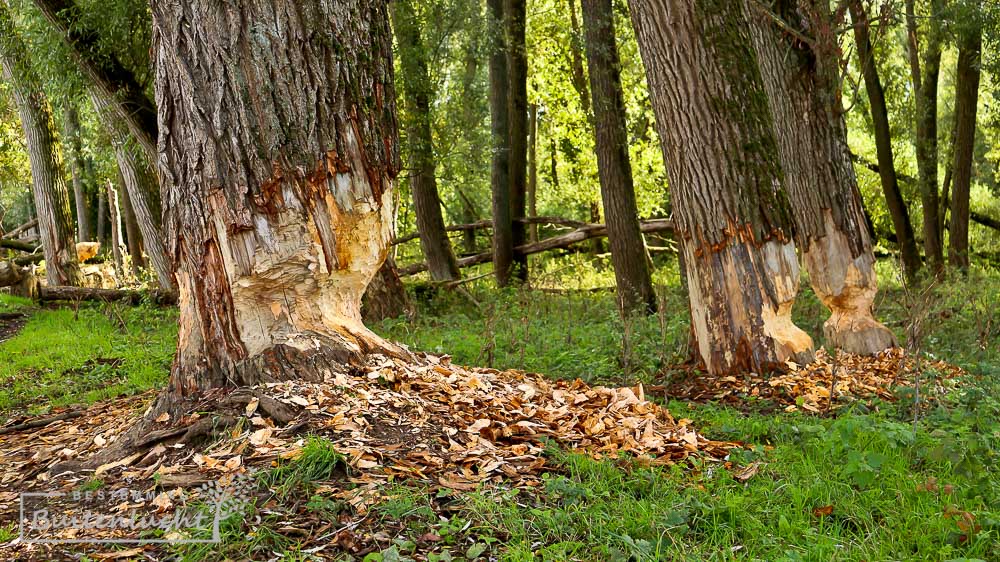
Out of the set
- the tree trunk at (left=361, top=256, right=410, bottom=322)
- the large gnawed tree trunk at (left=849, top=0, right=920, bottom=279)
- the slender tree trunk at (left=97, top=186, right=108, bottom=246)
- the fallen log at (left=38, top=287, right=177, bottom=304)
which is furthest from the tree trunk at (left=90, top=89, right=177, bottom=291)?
the slender tree trunk at (left=97, top=186, right=108, bottom=246)

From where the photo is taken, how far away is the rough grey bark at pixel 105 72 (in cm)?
900

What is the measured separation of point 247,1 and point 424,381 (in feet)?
7.68

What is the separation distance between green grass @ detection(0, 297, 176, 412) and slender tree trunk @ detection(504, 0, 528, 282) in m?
6.30

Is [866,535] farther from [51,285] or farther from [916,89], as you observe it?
[51,285]

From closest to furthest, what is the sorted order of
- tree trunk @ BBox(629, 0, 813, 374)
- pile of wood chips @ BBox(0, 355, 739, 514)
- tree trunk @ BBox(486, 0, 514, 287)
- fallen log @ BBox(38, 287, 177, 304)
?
pile of wood chips @ BBox(0, 355, 739, 514), tree trunk @ BBox(629, 0, 813, 374), fallen log @ BBox(38, 287, 177, 304), tree trunk @ BBox(486, 0, 514, 287)

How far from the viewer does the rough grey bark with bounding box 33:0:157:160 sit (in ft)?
29.5

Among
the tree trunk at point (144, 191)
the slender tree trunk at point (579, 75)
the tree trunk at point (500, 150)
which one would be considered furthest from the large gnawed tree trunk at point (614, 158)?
the slender tree trunk at point (579, 75)

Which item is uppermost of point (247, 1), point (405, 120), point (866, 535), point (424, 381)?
point (405, 120)

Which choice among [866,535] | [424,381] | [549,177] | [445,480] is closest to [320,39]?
[424,381]

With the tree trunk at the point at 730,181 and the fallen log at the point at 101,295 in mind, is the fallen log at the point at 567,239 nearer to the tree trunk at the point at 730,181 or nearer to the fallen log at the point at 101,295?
the fallen log at the point at 101,295

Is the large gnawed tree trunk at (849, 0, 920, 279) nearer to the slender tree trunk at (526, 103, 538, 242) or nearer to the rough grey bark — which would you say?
the slender tree trunk at (526, 103, 538, 242)

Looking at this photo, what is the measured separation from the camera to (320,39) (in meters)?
4.39

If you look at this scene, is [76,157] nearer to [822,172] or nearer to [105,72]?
[105,72]

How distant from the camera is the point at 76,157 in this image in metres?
14.9
